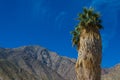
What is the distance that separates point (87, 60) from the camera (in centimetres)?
2564

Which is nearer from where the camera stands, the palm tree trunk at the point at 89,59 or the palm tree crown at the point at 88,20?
the palm tree trunk at the point at 89,59

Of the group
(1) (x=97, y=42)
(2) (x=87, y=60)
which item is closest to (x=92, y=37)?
(1) (x=97, y=42)

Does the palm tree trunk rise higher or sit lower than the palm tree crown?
lower

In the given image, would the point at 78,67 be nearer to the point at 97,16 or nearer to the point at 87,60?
the point at 87,60

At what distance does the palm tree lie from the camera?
25.3 meters

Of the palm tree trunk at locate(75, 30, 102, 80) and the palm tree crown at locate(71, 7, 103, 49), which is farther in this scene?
the palm tree crown at locate(71, 7, 103, 49)

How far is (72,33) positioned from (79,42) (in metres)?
1.36

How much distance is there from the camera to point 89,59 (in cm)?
2561

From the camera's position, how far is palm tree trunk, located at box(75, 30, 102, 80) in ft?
82.7

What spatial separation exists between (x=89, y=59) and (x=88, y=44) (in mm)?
1349

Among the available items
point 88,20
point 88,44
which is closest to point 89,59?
point 88,44

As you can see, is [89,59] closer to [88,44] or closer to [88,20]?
[88,44]

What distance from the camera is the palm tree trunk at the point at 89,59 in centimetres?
2520

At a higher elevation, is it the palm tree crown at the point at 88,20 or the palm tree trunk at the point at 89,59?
the palm tree crown at the point at 88,20
